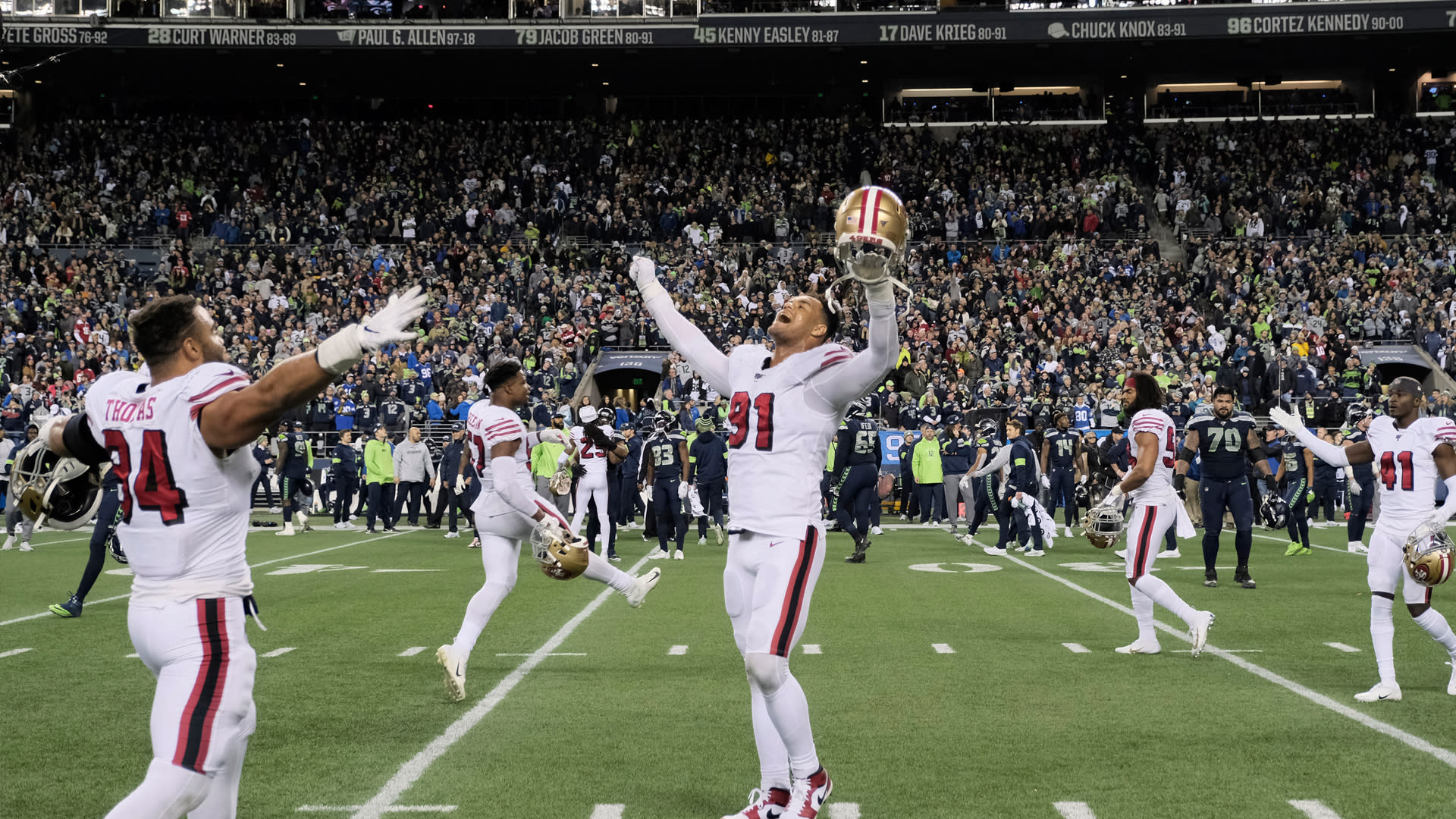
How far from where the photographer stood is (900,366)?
28922 millimetres

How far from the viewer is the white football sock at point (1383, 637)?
7.38 m

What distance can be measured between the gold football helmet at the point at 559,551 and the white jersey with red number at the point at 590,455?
27.1ft

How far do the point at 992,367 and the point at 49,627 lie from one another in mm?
21397

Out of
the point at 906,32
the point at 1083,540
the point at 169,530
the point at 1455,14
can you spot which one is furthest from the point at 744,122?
the point at 169,530

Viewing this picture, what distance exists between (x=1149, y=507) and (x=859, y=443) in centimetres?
783

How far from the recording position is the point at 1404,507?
7.54m

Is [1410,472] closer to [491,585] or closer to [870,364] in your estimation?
[870,364]

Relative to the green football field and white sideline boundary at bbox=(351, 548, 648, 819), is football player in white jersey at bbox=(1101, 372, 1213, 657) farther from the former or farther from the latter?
white sideline boundary at bbox=(351, 548, 648, 819)

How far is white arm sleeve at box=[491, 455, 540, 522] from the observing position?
314 inches

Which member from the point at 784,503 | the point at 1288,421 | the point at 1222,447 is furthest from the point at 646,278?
the point at 1222,447

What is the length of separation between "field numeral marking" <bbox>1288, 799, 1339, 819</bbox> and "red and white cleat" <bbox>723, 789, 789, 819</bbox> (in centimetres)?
→ 194

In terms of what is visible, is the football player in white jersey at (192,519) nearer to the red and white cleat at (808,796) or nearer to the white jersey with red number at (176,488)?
the white jersey with red number at (176,488)

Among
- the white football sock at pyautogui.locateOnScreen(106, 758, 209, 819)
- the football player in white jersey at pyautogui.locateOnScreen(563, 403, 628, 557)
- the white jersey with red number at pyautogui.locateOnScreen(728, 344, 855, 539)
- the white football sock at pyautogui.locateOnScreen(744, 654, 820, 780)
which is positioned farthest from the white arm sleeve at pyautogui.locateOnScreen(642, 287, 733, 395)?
the football player in white jersey at pyautogui.locateOnScreen(563, 403, 628, 557)

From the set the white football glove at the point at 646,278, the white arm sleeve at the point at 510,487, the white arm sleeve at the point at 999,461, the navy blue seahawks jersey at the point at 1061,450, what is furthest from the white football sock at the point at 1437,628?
the navy blue seahawks jersey at the point at 1061,450
